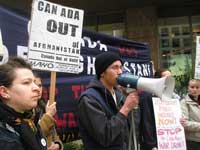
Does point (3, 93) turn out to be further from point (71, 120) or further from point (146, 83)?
point (71, 120)

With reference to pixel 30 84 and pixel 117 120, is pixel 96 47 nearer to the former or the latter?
pixel 117 120

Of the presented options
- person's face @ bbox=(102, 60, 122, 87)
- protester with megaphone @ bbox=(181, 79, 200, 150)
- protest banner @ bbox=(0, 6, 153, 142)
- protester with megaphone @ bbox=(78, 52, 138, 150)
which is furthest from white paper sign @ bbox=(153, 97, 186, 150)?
person's face @ bbox=(102, 60, 122, 87)

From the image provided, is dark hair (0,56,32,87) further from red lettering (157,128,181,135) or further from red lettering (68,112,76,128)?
red lettering (157,128,181,135)

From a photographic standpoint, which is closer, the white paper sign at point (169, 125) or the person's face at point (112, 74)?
the person's face at point (112, 74)

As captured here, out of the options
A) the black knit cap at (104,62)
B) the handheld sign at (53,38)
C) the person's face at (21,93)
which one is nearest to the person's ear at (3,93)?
the person's face at (21,93)

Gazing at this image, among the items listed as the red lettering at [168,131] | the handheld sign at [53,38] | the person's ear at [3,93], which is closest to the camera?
the person's ear at [3,93]

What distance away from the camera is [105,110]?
3.43 meters

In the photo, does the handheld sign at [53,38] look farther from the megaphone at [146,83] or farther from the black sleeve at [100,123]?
the megaphone at [146,83]

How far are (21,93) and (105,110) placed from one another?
131cm

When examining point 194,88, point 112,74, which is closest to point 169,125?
point 194,88

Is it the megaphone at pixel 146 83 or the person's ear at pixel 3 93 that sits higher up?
the megaphone at pixel 146 83

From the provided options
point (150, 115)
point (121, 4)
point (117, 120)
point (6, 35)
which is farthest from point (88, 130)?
point (121, 4)

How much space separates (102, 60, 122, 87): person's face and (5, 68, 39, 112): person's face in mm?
1388

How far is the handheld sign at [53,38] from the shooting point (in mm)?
3523
